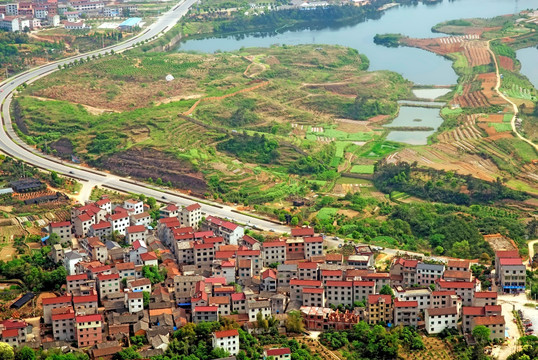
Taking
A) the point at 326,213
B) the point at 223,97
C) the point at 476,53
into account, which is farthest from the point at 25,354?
the point at 476,53

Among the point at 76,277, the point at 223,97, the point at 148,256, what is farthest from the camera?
the point at 223,97

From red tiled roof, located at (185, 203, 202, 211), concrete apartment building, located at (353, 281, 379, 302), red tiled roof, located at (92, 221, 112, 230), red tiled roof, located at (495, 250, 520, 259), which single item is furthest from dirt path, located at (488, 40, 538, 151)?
red tiled roof, located at (92, 221, 112, 230)

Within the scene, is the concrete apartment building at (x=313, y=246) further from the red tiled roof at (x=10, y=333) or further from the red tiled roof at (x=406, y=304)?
the red tiled roof at (x=10, y=333)

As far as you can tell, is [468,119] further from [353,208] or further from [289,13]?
[289,13]

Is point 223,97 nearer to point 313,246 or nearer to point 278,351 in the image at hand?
point 313,246

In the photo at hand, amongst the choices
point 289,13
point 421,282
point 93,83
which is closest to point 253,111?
point 93,83
